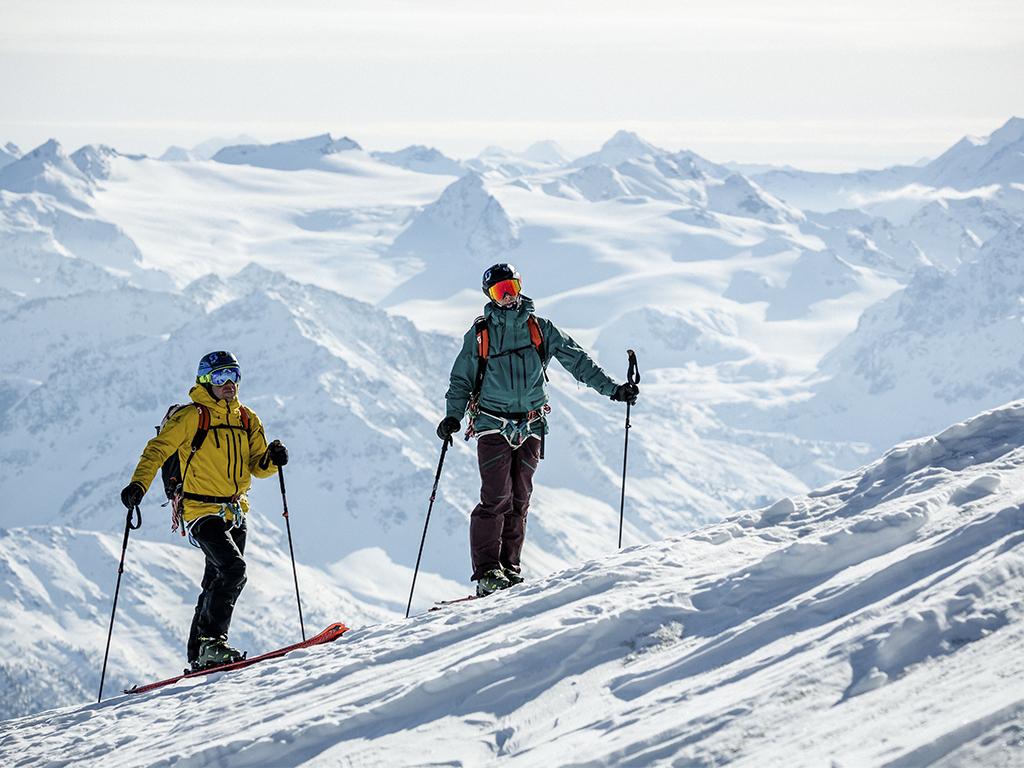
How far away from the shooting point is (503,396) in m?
9.18

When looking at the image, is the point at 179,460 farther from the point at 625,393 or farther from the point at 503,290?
the point at 625,393

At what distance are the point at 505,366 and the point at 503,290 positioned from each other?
0.72 m

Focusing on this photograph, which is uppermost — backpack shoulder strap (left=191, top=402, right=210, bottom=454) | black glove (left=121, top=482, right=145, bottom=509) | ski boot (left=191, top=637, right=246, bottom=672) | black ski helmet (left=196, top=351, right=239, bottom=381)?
black ski helmet (left=196, top=351, right=239, bottom=381)

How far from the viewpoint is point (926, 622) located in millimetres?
5383

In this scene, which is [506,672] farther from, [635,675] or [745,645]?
[745,645]

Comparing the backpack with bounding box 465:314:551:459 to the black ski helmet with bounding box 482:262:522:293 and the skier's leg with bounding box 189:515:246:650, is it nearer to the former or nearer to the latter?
the black ski helmet with bounding box 482:262:522:293

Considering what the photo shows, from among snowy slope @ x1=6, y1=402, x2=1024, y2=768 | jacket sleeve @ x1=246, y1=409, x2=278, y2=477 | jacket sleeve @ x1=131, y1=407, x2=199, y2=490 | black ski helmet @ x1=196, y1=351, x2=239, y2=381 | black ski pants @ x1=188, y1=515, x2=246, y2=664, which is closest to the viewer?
snowy slope @ x1=6, y1=402, x2=1024, y2=768

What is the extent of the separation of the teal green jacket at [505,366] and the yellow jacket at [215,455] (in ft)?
5.96

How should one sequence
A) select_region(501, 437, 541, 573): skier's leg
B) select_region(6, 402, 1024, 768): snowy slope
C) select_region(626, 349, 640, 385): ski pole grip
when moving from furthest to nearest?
select_region(626, 349, 640, 385): ski pole grip < select_region(501, 437, 541, 573): skier's leg < select_region(6, 402, 1024, 768): snowy slope

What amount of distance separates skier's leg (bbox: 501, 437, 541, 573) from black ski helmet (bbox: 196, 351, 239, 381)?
2.70 meters

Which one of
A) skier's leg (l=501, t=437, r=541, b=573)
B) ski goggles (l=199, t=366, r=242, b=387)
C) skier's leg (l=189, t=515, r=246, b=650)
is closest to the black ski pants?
skier's leg (l=189, t=515, r=246, b=650)

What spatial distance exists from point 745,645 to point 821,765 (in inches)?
67.2

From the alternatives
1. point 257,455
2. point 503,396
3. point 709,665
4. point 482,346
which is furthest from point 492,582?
point 709,665

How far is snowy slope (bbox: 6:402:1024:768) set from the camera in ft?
16.1
